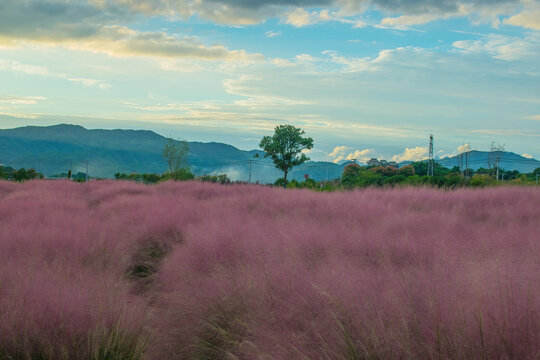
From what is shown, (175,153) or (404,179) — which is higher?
(175,153)

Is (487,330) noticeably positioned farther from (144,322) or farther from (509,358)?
(144,322)

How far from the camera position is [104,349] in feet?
9.70

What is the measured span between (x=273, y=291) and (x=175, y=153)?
2982 cm

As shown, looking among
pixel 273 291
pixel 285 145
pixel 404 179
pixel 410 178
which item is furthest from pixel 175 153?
pixel 273 291

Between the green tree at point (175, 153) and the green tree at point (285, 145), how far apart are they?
7055mm

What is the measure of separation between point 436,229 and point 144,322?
4.17 metres

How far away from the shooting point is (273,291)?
139 inches

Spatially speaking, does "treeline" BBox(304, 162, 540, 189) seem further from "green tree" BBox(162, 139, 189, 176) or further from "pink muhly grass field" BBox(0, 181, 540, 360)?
"green tree" BBox(162, 139, 189, 176)

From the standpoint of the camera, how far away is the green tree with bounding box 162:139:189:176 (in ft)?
105

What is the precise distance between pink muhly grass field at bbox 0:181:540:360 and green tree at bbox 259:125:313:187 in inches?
890

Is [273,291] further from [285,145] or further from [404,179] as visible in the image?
[285,145]

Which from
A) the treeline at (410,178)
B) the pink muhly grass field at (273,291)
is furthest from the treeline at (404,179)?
the pink muhly grass field at (273,291)

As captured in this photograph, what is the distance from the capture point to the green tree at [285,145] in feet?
95.1

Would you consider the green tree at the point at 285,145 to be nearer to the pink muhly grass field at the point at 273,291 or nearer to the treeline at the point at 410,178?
the treeline at the point at 410,178
